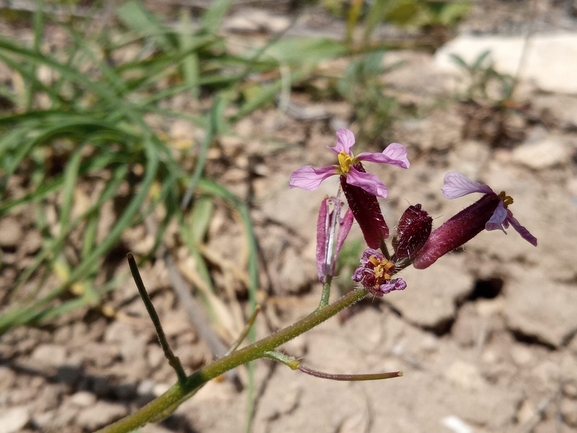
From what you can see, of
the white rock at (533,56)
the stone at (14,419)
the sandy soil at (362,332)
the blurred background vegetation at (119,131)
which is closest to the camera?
the stone at (14,419)

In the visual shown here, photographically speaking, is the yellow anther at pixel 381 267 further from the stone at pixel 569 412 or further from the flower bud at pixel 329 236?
the stone at pixel 569 412

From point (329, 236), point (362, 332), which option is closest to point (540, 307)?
point (362, 332)

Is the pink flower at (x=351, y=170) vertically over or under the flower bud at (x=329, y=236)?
over

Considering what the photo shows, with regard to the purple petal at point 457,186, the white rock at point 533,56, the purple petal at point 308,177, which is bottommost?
the white rock at point 533,56

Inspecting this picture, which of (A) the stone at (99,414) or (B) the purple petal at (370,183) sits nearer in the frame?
(B) the purple petal at (370,183)

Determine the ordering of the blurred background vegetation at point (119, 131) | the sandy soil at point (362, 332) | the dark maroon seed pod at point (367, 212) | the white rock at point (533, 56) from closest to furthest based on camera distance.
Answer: the dark maroon seed pod at point (367, 212), the sandy soil at point (362, 332), the blurred background vegetation at point (119, 131), the white rock at point (533, 56)

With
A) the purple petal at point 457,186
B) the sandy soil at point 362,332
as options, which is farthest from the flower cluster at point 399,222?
the sandy soil at point 362,332

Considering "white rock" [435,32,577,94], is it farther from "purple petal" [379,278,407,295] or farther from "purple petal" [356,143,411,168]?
"purple petal" [379,278,407,295]

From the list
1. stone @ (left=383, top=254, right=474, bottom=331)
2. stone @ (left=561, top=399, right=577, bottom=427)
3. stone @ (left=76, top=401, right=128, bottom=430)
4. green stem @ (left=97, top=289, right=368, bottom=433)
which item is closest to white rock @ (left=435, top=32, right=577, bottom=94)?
stone @ (left=383, top=254, right=474, bottom=331)
